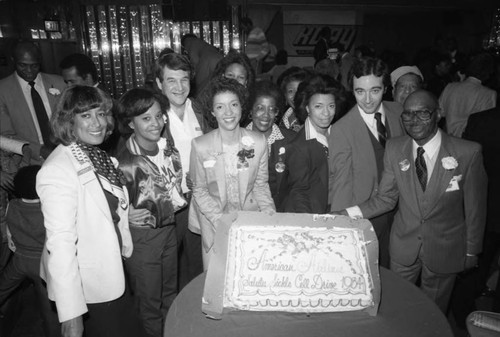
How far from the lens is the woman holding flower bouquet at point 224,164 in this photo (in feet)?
8.68


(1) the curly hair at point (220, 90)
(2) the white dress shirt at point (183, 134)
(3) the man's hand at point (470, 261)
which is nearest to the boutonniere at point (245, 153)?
(1) the curly hair at point (220, 90)

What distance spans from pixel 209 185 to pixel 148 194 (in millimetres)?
430

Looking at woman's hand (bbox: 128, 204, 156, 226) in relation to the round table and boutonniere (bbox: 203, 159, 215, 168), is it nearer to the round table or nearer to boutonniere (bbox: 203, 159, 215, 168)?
boutonniere (bbox: 203, 159, 215, 168)

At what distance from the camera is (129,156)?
8.09 feet

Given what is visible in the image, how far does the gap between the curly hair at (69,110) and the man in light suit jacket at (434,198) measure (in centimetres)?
167

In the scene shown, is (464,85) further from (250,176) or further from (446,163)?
(250,176)

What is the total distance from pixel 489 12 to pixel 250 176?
12.3m

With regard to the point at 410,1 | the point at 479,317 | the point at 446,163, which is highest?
the point at 410,1

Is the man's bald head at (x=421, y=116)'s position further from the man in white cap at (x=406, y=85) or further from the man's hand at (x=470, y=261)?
the man in white cap at (x=406, y=85)

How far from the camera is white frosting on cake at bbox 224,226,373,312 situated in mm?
1600

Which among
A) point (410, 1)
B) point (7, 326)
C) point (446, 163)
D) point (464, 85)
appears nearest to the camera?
point (446, 163)

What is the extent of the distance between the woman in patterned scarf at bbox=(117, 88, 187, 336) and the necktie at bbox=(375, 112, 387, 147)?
152 cm

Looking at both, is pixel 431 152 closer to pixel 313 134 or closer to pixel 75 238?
pixel 313 134

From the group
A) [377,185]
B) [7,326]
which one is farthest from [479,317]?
[7,326]
